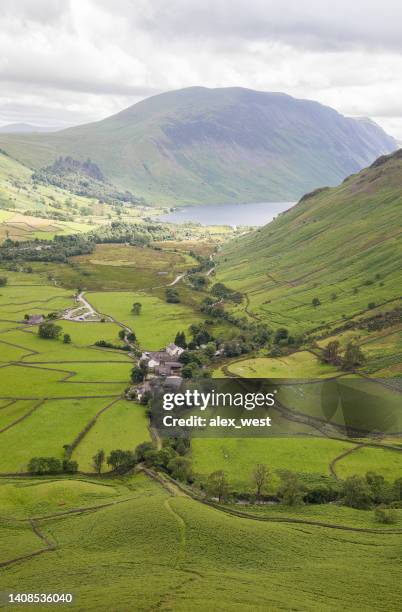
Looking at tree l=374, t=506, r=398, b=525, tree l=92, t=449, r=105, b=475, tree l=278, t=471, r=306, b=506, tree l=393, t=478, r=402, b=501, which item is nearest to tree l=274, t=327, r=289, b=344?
tree l=393, t=478, r=402, b=501

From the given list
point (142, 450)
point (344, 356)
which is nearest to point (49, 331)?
Result: point (142, 450)

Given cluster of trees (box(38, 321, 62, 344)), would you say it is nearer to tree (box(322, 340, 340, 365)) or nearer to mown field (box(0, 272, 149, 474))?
mown field (box(0, 272, 149, 474))

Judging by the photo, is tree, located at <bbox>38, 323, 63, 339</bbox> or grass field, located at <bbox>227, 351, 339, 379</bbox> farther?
tree, located at <bbox>38, 323, 63, 339</bbox>

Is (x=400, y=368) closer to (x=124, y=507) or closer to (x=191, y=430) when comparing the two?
(x=191, y=430)

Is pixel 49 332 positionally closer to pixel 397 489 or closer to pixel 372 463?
pixel 372 463

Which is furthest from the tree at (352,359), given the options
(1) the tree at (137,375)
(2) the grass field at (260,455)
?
(1) the tree at (137,375)

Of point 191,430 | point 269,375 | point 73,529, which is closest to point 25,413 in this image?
point 191,430
